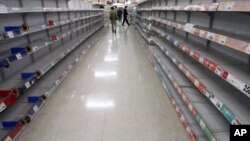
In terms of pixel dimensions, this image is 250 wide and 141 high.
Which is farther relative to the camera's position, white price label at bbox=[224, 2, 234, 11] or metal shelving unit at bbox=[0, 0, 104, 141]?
metal shelving unit at bbox=[0, 0, 104, 141]

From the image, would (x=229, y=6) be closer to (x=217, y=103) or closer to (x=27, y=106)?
(x=217, y=103)

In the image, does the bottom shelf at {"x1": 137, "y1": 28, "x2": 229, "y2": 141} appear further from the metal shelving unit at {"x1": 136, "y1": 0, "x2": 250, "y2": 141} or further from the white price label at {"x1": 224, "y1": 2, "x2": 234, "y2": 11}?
the white price label at {"x1": 224, "y1": 2, "x2": 234, "y2": 11}

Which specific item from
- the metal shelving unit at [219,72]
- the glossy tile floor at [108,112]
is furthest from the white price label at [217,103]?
the glossy tile floor at [108,112]

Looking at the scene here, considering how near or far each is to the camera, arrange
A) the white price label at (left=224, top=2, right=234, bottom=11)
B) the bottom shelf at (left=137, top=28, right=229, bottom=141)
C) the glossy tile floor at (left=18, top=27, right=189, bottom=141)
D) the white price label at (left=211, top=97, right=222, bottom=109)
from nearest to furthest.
Result: the white price label at (left=224, top=2, right=234, bottom=11) < the white price label at (left=211, top=97, right=222, bottom=109) < the bottom shelf at (left=137, top=28, right=229, bottom=141) < the glossy tile floor at (left=18, top=27, right=189, bottom=141)

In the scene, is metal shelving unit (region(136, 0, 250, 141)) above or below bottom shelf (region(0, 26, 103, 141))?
above

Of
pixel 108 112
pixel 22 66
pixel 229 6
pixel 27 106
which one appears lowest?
pixel 108 112

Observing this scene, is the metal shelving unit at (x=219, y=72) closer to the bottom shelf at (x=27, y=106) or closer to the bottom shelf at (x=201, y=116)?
the bottom shelf at (x=201, y=116)

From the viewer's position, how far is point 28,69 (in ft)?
9.43

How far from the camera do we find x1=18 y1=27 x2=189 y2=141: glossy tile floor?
221 cm

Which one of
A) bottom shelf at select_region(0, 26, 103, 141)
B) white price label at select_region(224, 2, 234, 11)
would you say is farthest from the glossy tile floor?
white price label at select_region(224, 2, 234, 11)

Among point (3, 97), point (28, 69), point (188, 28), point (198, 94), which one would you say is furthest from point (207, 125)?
point (28, 69)

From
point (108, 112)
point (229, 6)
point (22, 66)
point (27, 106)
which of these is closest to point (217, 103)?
point (229, 6)

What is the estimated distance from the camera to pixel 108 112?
2.69 m

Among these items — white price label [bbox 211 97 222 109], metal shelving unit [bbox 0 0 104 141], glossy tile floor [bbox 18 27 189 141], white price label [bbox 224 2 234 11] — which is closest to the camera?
white price label [bbox 224 2 234 11]
